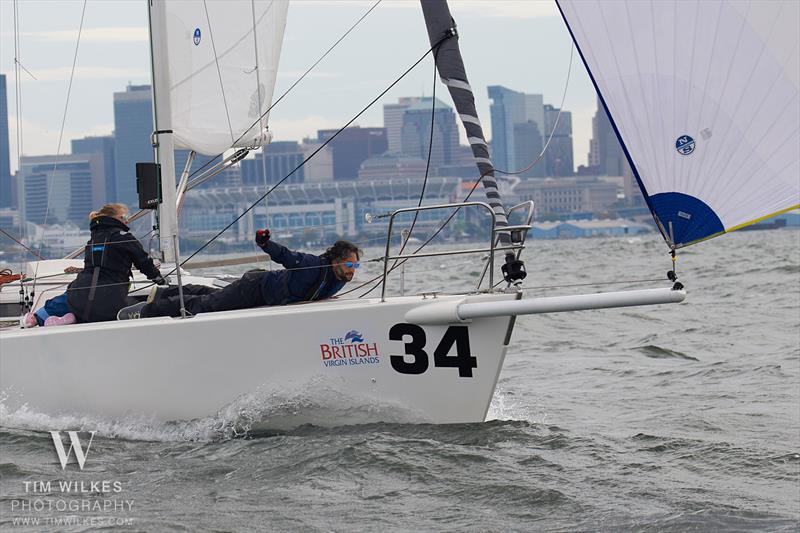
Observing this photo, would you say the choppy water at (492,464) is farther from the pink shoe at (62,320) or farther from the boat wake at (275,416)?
the pink shoe at (62,320)

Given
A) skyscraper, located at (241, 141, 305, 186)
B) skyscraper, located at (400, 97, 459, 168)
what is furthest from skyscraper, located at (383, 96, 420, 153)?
skyscraper, located at (241, 141, 305, 186)

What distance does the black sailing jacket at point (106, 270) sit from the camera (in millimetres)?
6004

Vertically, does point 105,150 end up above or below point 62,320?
above

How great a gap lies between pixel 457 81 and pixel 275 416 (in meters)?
1.96

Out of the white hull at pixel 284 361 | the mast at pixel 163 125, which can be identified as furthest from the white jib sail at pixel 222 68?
the white hull at pixel 284 361

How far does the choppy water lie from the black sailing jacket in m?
0.61

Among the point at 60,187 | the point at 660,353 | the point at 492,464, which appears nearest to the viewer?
the point at 492,464

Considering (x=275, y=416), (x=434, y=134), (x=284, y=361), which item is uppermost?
(x=434, y=134)

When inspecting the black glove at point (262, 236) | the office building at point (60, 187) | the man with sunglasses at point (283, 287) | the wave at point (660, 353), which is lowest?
the wave at point (660, 353)

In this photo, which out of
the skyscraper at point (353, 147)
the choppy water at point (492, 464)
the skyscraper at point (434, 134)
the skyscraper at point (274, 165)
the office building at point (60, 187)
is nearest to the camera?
the choppy water at point (492, 464)

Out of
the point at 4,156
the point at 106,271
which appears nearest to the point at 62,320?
the point at 106,271

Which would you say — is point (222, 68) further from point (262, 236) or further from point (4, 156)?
point (4, 156)

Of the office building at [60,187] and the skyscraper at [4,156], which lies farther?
the office building at [60,187]

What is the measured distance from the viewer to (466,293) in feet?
18.1
